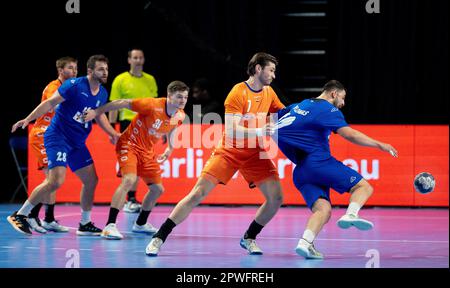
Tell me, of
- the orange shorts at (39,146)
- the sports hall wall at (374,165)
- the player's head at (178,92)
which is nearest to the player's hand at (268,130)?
the player's head at (178,92)

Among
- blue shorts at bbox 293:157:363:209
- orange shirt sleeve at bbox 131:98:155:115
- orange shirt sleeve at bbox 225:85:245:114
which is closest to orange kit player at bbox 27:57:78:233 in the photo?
orange shirt sleeve at bbox 131:98:155:115

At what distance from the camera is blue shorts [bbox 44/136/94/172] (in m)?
9.82

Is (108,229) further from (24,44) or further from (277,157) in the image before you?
(24,44)

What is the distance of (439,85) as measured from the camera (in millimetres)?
14664

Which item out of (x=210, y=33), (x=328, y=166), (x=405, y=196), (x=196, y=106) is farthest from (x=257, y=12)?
(x=328, y=166)

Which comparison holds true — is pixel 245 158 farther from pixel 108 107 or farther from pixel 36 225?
pixel 36 225

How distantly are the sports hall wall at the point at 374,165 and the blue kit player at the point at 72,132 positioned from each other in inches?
147

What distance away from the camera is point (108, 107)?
377 inches

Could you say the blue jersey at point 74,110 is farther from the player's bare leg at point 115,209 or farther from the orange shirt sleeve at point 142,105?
the player's bare leg at point 115,209

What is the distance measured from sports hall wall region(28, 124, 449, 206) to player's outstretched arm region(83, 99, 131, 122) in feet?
13.5

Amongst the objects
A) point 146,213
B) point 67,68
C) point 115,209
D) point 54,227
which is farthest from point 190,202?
point 67,68

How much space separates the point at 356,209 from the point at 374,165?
227 inches

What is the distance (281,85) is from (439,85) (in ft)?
9.26

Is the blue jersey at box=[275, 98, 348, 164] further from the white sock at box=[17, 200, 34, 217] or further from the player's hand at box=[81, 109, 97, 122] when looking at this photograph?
the white sock at box=[17, 200, 34, 217]
